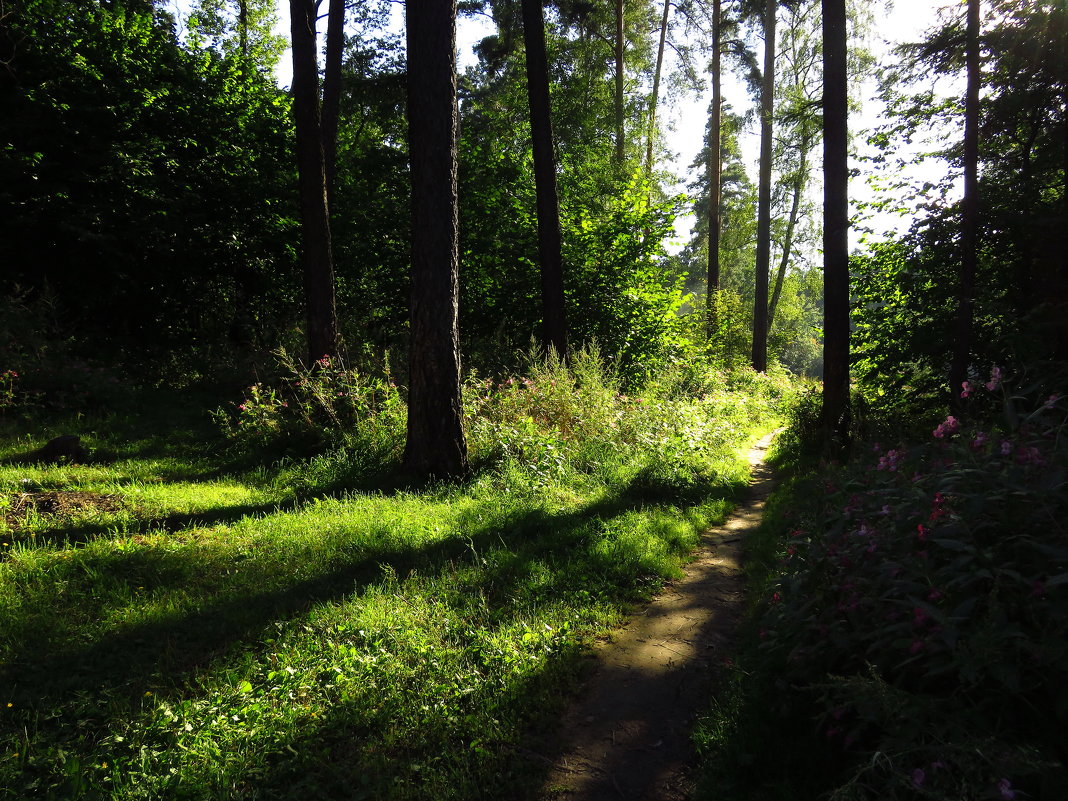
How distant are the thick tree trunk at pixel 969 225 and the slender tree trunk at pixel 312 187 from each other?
30.8 ft

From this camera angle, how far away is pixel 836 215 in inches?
369

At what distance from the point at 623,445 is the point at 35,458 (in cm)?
741

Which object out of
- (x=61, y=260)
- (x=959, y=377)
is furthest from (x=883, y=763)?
(x=61, y=260)

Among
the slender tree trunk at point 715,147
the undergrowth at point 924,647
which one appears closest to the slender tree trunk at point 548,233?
the undergrowth at point 924,647

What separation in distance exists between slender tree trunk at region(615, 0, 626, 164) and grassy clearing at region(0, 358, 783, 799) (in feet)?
57.0

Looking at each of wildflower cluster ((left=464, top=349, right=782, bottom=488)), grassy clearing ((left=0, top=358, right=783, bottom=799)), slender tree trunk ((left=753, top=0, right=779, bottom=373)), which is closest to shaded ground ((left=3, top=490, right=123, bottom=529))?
grassy clearing ((left=0, top=358, right=783, bottom=799))

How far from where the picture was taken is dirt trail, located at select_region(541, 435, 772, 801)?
2990 mm

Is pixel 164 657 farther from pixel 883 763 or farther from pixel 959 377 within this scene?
pixel 959 377

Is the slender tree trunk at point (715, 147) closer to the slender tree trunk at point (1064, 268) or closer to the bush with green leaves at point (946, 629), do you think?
the slender tree trunk at point (1064, 268)

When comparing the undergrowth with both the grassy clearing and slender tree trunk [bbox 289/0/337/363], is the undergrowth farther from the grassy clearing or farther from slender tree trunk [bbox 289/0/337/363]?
slender tree trunk [bbox 289/0/337/363]

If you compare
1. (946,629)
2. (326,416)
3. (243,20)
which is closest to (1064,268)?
(946,629)

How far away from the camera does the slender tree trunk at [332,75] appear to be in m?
12.2

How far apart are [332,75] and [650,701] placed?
14.3m

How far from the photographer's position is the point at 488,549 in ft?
17.4
